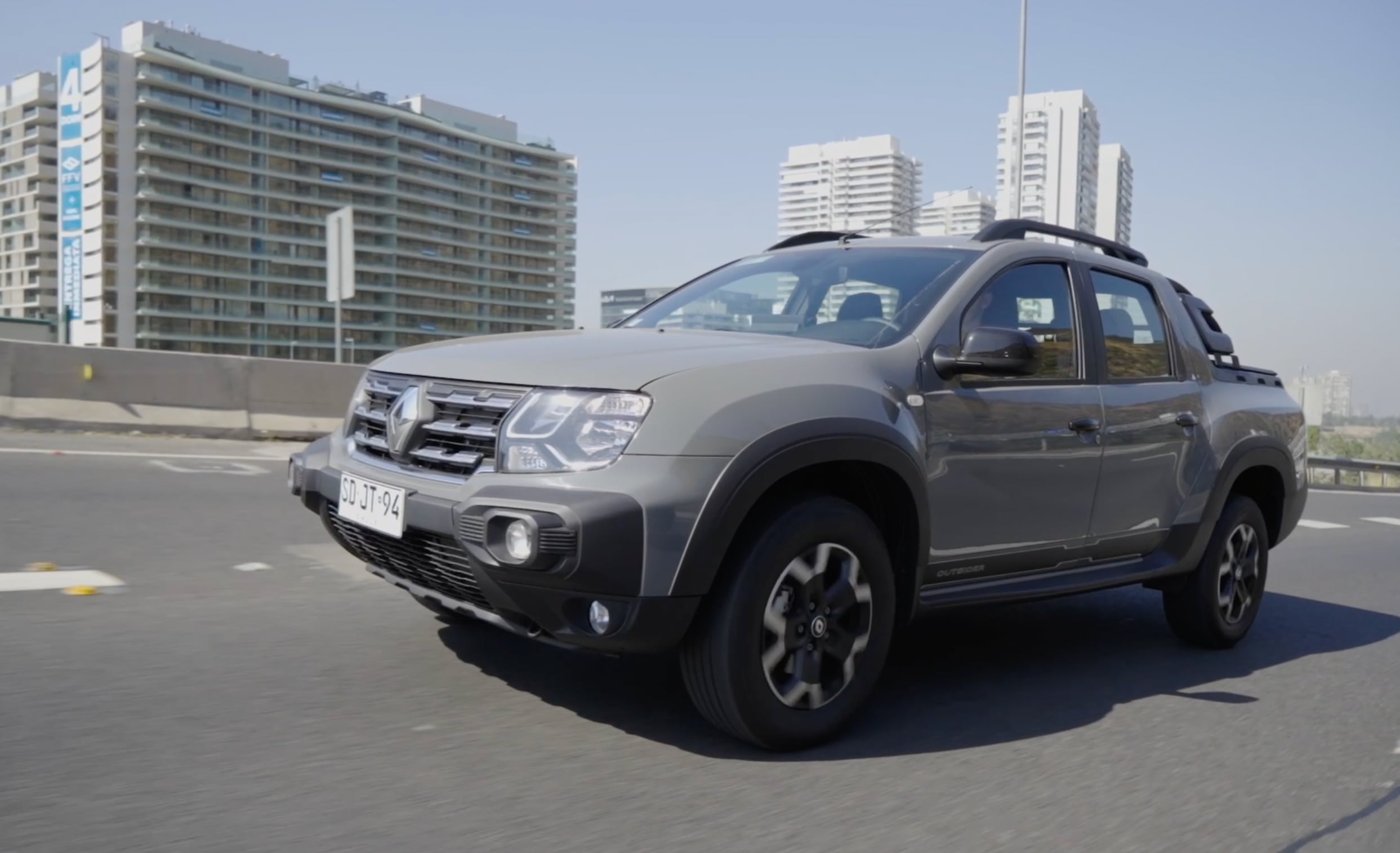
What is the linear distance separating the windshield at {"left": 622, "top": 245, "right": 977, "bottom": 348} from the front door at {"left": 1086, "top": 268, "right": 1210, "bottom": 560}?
32.7 inches

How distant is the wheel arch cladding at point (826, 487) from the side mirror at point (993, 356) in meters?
0.38

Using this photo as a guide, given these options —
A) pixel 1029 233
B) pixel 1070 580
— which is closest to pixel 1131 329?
pixel 1029 233

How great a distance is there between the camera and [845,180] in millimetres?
51875

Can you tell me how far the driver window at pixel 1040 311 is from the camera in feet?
14.9

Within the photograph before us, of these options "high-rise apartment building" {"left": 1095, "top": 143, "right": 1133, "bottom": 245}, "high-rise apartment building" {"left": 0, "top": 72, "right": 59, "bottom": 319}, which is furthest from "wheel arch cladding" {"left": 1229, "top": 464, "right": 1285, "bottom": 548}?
"high-rise apartment building" {"left": 0, "top": 72, "right": 59, "bottom": 319}

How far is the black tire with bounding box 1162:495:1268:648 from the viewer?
552 cm

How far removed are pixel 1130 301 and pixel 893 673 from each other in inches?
74.4

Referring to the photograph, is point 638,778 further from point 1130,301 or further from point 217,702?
point 1130,301

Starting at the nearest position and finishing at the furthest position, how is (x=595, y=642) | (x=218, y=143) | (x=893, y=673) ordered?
(x=595, y=642), (x=893, y=673), (x=218, y=143)

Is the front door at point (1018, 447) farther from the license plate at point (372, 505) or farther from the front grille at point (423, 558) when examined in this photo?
the license plate at point (372, 505)

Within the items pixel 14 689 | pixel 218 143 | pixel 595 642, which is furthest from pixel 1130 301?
pixel 218 143

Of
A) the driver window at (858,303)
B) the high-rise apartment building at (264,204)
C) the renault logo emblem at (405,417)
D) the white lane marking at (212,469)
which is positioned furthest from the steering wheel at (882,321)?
the high-rise apartment building at (264,204)

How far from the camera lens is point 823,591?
12.3 feet

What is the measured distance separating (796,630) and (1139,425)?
2039mm
